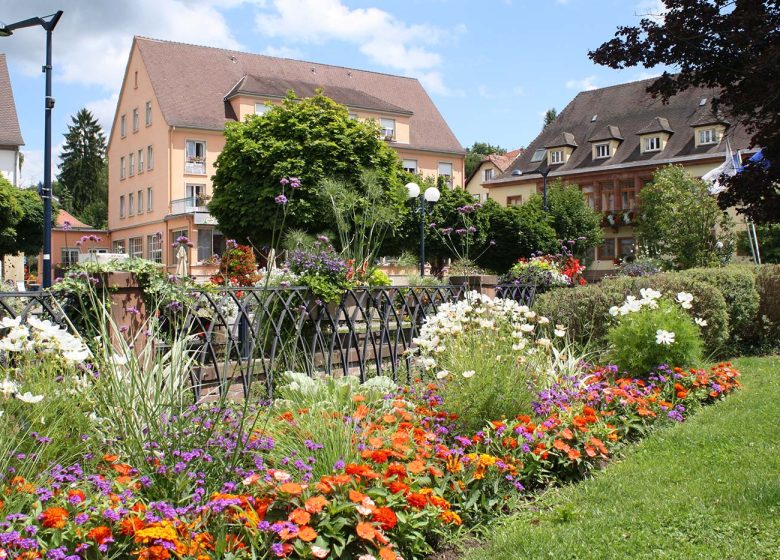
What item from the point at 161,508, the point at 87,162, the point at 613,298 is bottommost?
the point at 161,508

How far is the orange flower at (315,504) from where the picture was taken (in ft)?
9.87

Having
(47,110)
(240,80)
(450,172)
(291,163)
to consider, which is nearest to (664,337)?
(47,110)

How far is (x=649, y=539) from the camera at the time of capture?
3555mm

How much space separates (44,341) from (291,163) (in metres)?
20.6

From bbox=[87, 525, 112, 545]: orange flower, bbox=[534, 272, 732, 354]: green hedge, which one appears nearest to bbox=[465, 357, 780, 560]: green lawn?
bbox=[87, 525, 112, 545]: orange flower

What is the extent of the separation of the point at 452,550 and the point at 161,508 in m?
1.46

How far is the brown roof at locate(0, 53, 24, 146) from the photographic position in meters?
35.2

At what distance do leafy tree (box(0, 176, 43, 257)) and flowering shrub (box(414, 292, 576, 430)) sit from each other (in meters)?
22.1

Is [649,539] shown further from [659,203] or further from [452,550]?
[659,203]

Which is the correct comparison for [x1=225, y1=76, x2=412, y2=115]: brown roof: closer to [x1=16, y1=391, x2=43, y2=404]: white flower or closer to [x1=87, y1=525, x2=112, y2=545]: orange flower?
[x1=16, y1=391, x2=43, y2=404]: white flower

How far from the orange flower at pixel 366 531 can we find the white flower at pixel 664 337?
4.33 metres

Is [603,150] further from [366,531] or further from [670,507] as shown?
[366,531]

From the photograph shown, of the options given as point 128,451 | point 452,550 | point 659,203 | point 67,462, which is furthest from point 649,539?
point 659,203

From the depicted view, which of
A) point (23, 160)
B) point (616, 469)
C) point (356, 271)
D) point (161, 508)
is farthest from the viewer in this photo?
point (23, 160)
